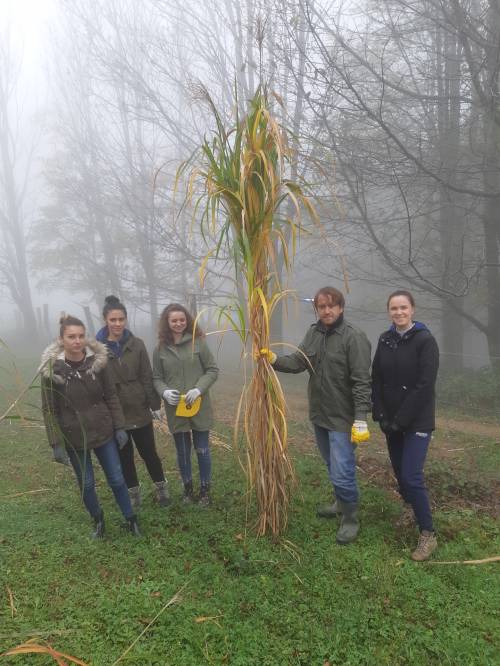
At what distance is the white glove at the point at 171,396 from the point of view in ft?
9.99

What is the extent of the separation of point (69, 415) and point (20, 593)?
1065mm

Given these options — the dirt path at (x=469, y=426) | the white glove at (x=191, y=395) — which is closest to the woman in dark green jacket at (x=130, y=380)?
the white glove at (x=191, y=395)

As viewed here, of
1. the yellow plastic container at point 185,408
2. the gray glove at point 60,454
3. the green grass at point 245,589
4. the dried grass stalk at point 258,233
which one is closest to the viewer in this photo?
the green grass at point 245,589

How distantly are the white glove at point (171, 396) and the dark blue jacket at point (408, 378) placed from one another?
1.46m

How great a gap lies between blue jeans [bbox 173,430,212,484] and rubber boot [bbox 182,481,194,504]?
49 millimetres

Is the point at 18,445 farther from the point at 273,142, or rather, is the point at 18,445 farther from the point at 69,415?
the point at 273,142

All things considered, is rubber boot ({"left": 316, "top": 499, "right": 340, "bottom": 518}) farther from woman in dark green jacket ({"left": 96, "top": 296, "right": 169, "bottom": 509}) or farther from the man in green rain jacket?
woman in dark green jacket ({"left": 96, "top": 296, "right": 169, "bottom": 509})

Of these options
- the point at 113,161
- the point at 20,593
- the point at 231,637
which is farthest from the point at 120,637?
the point at 113,161

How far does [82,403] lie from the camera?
2756mm

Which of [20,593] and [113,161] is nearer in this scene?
[20,593]

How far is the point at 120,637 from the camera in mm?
2104

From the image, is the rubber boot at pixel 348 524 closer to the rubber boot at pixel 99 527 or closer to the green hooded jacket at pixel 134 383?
the green hooded jacket at pixel 134 383

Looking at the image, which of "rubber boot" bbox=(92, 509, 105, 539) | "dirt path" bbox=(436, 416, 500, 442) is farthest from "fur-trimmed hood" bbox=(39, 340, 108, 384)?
"dirt path" bbox=(436, 416, 500, 442)

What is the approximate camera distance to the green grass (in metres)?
2.04
